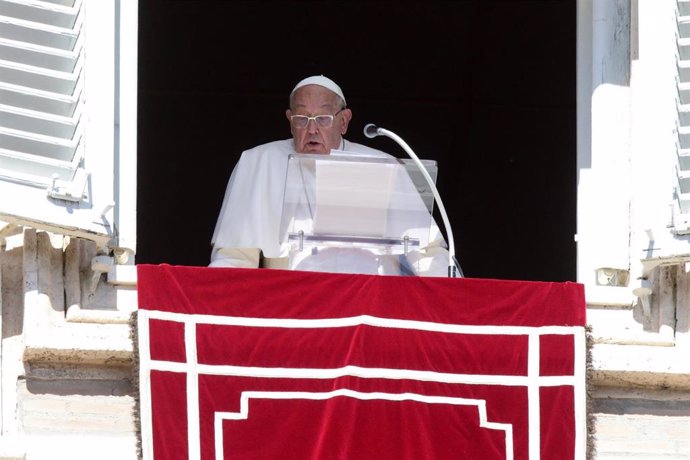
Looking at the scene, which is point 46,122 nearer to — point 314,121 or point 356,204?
point 356,204

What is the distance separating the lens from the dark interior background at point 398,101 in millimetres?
10516

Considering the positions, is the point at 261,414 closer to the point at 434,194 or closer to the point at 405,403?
the point at 405,403

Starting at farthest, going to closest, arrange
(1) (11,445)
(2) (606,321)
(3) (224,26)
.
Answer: (3) (224,26)
(2) (606,321)
(1) (11,445)

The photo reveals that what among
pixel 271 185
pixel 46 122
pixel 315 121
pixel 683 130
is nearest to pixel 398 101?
pixel 315 121

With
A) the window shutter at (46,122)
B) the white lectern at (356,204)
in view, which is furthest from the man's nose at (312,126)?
the window shutter at (46,122)

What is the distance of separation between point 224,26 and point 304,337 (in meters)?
4.23

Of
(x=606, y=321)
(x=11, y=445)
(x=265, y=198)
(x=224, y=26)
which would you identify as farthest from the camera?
(x=224, y=26)

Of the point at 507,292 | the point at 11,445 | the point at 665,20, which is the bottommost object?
the point at 11,445

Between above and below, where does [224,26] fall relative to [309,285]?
above

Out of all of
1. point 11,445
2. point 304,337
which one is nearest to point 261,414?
point 304,337

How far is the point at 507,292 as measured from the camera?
6617mm

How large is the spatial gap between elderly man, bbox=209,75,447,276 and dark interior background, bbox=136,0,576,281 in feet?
8.10

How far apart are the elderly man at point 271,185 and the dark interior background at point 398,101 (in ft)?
8.10

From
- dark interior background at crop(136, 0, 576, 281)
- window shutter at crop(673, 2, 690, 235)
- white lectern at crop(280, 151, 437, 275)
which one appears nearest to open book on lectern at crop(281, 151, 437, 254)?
white lectern at crop(280, 151, 437, 275)
